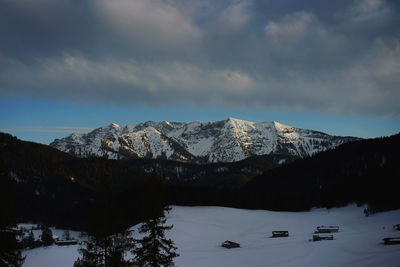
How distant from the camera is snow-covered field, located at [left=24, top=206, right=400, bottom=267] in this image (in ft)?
157

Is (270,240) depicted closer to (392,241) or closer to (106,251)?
(392,241)

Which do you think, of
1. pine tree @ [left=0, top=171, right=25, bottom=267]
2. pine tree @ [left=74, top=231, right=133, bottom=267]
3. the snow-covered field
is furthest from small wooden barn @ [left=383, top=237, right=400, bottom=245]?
pine tree @ [left=0, top=171, right=25, bottom=267]

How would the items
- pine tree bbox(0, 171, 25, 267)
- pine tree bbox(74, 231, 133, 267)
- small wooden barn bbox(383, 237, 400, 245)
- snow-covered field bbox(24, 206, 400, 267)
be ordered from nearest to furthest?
pine tree bbox(0, 171, 25, 267)
pine tree bbox(74, 231, 133, 267)
snow-covered field bbox(24, 206, 400, 267)
small wooden barn bbox(383, 237, 400, 245)

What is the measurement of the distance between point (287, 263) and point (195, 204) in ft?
287

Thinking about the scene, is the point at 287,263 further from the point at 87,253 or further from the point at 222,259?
the point at 87,253

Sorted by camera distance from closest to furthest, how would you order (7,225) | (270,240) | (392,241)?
(7,225)
(392,241)
(270,240)

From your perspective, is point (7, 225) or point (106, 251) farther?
point (106, 251)

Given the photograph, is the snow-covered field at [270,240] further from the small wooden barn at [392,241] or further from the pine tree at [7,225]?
the pine tree at [7,225]

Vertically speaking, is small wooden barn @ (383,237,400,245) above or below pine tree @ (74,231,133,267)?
below

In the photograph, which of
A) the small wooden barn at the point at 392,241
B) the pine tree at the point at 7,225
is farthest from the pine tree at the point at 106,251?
the small wooden barn at the point at 392,241

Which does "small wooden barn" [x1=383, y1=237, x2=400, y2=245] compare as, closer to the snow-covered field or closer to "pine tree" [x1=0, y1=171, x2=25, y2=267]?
the snow-covered field

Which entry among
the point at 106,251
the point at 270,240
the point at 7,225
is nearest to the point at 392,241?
the point at 270,240

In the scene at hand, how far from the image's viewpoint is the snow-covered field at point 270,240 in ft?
157

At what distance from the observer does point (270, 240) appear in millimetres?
76812
